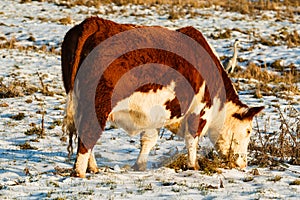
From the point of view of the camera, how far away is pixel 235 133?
22.2ft

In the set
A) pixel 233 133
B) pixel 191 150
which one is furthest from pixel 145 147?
pixel 233 133

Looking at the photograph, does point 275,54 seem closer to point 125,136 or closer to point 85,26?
point 125,136

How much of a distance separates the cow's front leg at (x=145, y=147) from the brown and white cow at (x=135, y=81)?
0.05 feet

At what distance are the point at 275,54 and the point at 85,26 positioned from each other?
1262cm

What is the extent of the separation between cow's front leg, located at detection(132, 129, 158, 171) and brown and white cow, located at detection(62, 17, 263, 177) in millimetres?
16

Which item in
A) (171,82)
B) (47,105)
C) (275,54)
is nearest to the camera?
(171,82)

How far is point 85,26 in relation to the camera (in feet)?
17.9

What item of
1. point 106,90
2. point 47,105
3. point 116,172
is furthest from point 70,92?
point 47,105

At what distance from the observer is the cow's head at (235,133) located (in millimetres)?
6717

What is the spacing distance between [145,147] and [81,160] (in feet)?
4.50

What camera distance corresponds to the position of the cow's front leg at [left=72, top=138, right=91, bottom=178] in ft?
17.4

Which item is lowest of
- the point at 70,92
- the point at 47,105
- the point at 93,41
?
the point at 47,105

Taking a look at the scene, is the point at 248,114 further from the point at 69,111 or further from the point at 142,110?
the point at 69,111

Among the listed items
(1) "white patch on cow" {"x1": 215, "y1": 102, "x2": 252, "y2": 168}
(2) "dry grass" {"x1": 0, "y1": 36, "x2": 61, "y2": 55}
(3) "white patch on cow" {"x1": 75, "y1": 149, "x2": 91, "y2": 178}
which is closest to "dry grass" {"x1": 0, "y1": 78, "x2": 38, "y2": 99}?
(2) "dry grass" {"x1": 0, "y1": 36, "x2": 61, "y2": 55}
